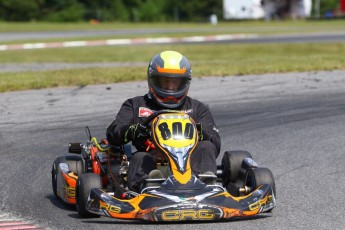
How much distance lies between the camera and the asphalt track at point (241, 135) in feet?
17.7

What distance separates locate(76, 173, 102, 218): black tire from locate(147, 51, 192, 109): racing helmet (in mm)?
874

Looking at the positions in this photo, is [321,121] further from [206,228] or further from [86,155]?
[206,228]

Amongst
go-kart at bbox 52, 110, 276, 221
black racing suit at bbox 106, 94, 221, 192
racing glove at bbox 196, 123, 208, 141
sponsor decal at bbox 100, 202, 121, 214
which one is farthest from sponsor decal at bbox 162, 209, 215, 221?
racing glove at bbox 196, 123, 208, 141

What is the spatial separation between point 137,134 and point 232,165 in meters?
0.80

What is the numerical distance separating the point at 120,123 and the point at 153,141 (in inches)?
18.1

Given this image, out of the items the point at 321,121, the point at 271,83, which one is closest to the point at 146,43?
the point at 271,83

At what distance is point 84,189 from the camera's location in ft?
17.5

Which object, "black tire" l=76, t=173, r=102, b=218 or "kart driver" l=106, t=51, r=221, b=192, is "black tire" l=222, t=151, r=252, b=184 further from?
"black tire" l=76, t=173, r=102, b=218

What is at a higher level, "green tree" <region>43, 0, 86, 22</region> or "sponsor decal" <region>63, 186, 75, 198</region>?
"sponsor decal" <region>63, 186, 75, 198</region>

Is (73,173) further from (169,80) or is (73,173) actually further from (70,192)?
(169,80)

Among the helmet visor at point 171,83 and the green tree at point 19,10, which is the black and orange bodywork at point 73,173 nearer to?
the helmet visor at point 171,83

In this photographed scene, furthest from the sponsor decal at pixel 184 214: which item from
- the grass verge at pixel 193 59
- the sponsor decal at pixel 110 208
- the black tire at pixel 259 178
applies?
the grass verge at pixel 193 59

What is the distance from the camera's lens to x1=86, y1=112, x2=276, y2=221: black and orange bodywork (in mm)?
4957

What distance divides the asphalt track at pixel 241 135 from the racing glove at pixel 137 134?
0.65 meters
